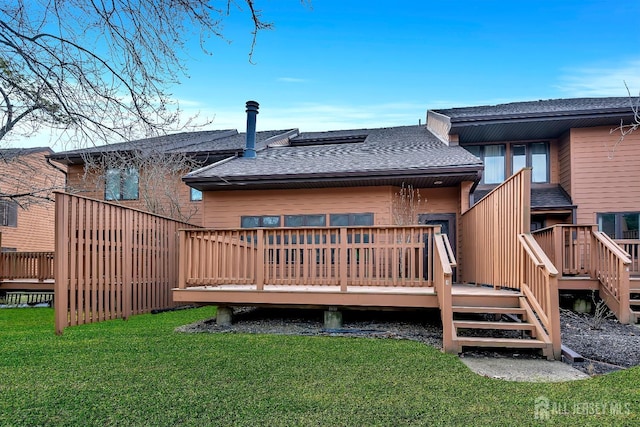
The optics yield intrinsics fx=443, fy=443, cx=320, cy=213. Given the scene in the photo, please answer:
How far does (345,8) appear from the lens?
20.6 feet

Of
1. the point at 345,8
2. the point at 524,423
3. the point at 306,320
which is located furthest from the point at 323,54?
the point at 524,423

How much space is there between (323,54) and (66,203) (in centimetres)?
554

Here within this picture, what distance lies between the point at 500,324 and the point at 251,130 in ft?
29.8

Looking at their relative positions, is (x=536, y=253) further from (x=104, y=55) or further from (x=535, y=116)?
(x=535, y=116)

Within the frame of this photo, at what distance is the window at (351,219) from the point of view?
10.1 metres

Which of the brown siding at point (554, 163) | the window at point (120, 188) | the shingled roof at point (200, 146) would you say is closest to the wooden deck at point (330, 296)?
the shingled roof at point (200, 146)

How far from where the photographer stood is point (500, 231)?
673 cm

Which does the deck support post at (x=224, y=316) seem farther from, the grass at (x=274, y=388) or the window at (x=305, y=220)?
the window at (x=305, y=220)

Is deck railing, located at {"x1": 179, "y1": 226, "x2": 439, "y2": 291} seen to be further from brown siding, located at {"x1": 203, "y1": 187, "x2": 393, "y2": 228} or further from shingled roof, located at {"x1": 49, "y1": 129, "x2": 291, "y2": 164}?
shingled roof, located at {"x1": 49, "y1": 129, "x2": 291, "y2": 164}

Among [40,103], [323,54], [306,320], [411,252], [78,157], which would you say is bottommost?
[306,320]

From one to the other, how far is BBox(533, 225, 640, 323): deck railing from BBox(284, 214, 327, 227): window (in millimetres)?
4762

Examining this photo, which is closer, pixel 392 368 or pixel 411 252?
pixel 392 368

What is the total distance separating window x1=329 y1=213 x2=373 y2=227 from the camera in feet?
33.2

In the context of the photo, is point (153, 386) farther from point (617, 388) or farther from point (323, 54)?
point (323, 54)
